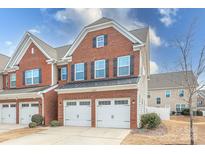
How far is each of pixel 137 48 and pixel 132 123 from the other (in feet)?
18.8

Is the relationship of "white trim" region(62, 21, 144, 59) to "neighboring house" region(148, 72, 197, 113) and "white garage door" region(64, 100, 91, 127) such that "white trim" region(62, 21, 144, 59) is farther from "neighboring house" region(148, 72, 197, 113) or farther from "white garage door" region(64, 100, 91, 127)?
"neighboring house" region(148, 72, 197, 113)

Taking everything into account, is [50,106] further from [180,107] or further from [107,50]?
[180,107]

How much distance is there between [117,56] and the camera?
15.5 meters

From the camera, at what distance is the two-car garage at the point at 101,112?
1370 centimetres

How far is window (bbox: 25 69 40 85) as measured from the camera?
754 inches

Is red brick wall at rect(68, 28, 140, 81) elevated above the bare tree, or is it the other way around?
red brick wall at rect(68, 28, 140, 81)

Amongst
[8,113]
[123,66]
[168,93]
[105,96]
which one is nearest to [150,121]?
[105,96]

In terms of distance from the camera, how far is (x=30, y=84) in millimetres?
19469

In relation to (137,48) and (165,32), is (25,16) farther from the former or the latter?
(165,32)

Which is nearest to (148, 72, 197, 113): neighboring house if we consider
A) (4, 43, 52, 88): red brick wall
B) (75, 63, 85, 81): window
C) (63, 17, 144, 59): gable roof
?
(63, 17, 144, 59): gable roof

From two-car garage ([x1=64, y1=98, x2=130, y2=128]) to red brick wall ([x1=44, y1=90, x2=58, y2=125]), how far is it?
6.28 feet

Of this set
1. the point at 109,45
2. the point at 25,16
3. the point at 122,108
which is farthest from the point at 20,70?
the point at 122,108
